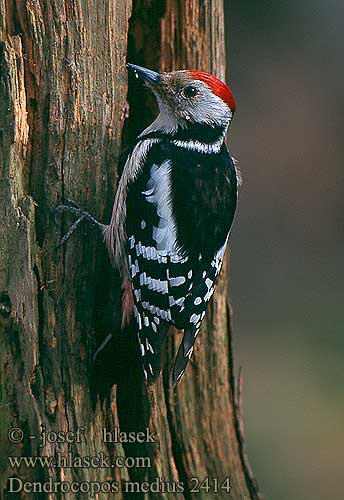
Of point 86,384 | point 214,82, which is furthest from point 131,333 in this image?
point 214,82

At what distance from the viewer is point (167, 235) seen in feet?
10.8

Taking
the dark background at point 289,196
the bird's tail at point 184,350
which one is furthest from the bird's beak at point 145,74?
the dark background at point 289,196

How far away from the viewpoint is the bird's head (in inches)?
136

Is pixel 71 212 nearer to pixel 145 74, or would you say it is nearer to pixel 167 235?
pixel 167 235

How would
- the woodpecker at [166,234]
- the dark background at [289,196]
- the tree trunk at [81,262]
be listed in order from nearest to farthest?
the tree trunk at [81,262] → the woodpecker at [166,234] → the dark background at [289,196]

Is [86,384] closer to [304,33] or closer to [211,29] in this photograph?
[211,29]

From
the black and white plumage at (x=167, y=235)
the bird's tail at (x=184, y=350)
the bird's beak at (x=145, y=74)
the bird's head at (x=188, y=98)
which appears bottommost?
the bird's tail at (x=184, y=350)

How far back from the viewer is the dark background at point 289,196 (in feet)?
23.5
